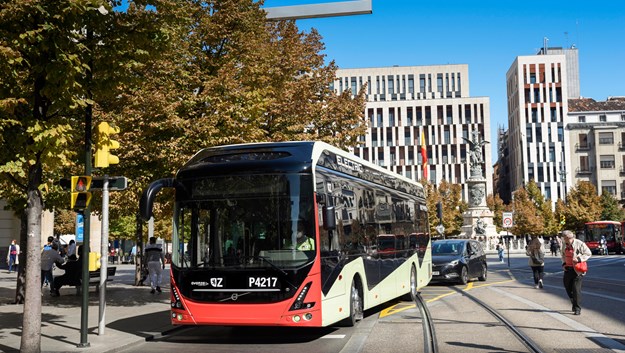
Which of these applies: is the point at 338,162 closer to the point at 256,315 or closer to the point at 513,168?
the point at 256,315

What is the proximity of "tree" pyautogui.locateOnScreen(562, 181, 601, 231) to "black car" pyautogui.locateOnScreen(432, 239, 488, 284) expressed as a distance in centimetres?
6724

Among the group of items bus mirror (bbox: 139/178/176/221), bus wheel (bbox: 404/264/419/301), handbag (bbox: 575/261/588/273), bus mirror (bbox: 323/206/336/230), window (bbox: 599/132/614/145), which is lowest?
bus wheel (bbox: 404/264/419/301)

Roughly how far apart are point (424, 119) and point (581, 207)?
3176 centimetres

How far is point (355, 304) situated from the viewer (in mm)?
11703

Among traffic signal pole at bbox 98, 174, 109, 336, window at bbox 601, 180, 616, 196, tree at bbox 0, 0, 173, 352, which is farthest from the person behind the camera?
window at bbox 601, 180, 616, 196

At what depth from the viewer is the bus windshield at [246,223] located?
9.88 metres

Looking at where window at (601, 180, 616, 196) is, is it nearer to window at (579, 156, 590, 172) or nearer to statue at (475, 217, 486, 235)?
window at (579, 156, 590, 172)

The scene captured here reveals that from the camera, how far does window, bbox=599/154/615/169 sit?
100562 mm

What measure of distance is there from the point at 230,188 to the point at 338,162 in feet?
7.27

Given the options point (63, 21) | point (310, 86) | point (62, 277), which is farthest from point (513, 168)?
point (63, 21)

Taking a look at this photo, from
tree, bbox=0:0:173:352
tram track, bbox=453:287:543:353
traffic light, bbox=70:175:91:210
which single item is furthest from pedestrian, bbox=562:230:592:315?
traffic light, bbox=70:175:91:210

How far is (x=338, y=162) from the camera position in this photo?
1166cm

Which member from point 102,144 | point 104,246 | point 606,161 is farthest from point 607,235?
point 102,144

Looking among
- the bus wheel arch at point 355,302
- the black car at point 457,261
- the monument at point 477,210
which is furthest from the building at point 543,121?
the bus wheel arch at point 355,302
